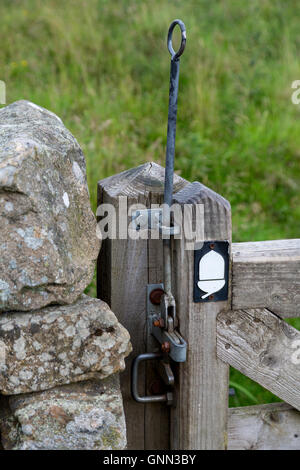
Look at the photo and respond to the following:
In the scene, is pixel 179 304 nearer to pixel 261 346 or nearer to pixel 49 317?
pixel 261 346

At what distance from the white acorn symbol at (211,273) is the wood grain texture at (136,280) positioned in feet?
0.58

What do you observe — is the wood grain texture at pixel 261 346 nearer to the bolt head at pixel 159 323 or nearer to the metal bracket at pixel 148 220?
the bolt head at pixel 159 323

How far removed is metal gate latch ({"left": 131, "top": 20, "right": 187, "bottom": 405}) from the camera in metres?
1.44

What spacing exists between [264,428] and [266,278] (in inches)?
22.7

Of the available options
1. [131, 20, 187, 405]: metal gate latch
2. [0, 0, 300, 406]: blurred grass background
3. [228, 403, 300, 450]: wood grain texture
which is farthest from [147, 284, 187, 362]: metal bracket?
[0, 0, 300, 406]: blurred grass background

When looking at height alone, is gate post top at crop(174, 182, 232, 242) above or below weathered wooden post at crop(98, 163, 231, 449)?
above

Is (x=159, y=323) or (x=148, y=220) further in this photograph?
(x=159, y=323)

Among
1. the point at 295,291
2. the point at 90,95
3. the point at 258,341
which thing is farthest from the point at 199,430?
the point at 90,95

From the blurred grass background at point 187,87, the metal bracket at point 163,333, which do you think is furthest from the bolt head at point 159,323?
the blurred grass background at point 187,87

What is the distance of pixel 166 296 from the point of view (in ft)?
5.17

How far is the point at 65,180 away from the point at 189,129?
3280 mm

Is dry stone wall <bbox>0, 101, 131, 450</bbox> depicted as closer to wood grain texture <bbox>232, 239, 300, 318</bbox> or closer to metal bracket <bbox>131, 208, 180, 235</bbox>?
metal bracket <bbox>131, 208, 180, 235</bbox>

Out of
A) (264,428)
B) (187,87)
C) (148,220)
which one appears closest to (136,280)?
(148,220)

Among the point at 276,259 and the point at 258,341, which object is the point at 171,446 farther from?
the point at 276,259
